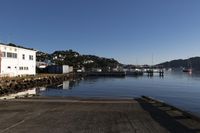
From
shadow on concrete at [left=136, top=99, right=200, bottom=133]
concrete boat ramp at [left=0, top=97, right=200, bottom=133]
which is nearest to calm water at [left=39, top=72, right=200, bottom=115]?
shadow on concrete at [left=136, top=99, right=200, bottom=133]

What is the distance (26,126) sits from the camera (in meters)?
13.9

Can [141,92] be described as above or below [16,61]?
below

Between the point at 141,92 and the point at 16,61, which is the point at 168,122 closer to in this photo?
the point at 141,92

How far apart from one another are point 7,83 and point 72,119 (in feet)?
131

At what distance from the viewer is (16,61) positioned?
223 feet

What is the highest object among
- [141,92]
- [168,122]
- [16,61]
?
[16,61]

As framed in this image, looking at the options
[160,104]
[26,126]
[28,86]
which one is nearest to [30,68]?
[28,86]

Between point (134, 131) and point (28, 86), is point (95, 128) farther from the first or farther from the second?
point (28, 86)

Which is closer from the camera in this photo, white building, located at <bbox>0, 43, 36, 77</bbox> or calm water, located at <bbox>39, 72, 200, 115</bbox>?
calm water, located at <bbox>39, 72, 200, 115</bbox>

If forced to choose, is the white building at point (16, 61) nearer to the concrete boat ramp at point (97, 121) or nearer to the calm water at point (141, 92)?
the calm water at point (141, 92)

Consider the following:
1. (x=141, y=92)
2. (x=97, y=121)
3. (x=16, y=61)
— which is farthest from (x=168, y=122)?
(x=16, y=61)

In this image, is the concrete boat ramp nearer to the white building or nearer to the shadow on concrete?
the shadow on concrete

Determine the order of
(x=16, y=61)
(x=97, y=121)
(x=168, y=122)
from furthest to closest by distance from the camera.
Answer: (x=16, y=61) → (x=97, y=121) → (x=168, y=122)

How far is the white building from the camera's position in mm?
62062
